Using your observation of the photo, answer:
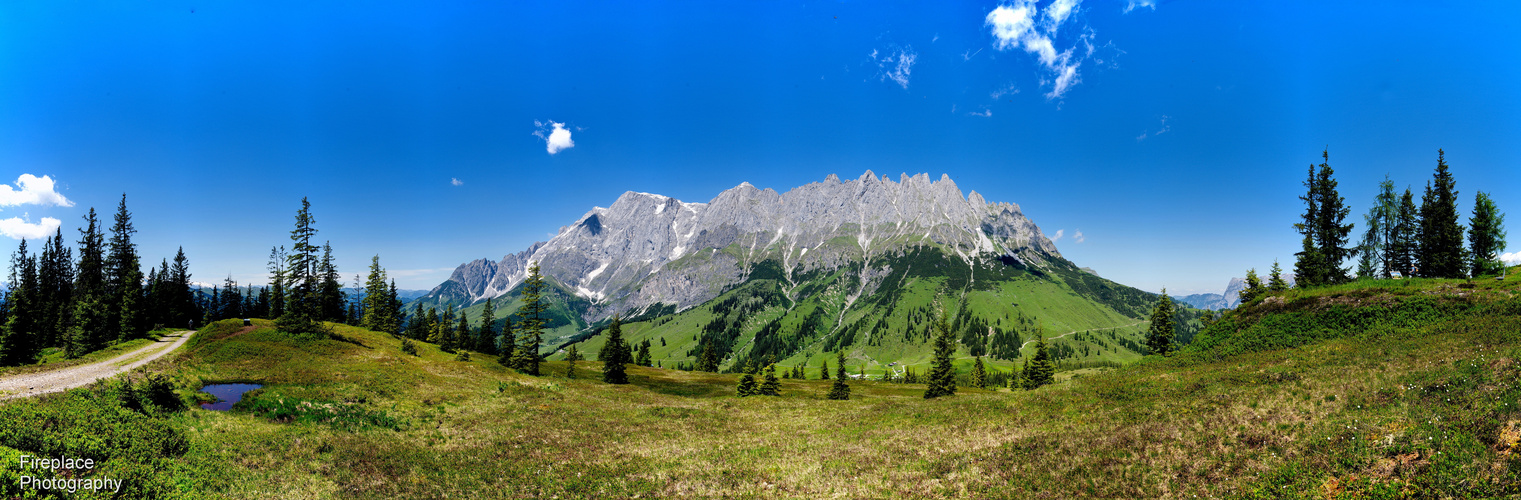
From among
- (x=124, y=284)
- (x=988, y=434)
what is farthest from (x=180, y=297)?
(x=988, y=434)

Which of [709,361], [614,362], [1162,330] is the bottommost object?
[709,361]

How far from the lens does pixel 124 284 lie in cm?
6831

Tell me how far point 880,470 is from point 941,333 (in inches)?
2568

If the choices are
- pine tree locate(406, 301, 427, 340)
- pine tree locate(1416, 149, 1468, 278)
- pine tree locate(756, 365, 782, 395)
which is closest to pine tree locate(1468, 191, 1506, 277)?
pine tree locate(1416, 149, 1468, 278)

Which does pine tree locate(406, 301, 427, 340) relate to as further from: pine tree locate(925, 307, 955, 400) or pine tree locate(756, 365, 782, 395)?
pine tree locate(925, 307, 955, 400)

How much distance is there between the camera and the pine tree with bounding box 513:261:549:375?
63156mm

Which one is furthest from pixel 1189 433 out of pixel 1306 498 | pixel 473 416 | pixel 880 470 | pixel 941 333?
pixel 941 333

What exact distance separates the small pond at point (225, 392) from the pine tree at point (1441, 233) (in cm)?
10813

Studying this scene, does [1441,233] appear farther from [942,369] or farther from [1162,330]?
[942,369]

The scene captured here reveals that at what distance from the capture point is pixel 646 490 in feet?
51.8

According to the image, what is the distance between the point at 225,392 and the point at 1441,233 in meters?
113

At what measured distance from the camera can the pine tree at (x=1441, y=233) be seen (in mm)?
54625

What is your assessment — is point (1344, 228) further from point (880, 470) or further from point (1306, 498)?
point (880, 470)

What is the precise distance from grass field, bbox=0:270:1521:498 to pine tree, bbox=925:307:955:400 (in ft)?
119
